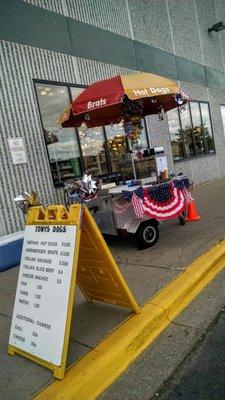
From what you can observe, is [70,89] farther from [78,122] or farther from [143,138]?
[143,138]

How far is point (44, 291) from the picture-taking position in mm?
3035

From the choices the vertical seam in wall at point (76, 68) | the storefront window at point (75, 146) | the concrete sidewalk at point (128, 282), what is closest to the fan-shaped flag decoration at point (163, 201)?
the concrete sidewalk at point (128, 282)

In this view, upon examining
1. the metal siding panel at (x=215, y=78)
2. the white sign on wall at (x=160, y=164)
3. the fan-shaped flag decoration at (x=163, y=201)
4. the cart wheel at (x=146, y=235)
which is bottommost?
the cart wheel at (x=146, y=235)

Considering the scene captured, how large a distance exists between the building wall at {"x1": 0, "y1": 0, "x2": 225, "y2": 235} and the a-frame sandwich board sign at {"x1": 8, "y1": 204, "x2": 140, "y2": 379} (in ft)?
12.3

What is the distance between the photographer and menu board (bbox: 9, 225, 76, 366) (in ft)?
9.39

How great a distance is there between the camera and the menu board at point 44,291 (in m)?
2.86

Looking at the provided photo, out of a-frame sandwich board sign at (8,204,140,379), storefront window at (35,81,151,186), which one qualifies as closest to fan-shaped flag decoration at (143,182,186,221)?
storefront window at (35,81,151,186)

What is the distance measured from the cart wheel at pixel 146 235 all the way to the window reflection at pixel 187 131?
7.95m

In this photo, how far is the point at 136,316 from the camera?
3510mm

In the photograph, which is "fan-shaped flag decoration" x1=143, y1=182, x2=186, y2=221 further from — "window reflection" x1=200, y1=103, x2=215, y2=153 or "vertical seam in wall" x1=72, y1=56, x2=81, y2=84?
"window reflection" x1=200, y1=103, x2=215, y2=153

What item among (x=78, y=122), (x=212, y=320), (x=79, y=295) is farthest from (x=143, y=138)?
(x=212, y=320)

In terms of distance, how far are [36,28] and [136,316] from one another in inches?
264

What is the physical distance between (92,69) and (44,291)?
24.6 feet

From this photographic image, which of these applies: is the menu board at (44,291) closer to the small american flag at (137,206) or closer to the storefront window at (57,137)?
the small american flag at (137,206)
